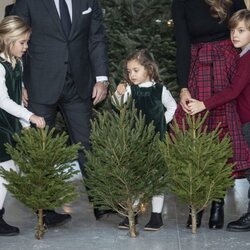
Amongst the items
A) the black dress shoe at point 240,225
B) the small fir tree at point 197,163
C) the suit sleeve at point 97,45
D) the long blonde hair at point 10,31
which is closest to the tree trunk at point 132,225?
the small fir tree at point 197,163

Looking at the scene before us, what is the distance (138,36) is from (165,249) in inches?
108

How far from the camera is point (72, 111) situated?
6328 mm

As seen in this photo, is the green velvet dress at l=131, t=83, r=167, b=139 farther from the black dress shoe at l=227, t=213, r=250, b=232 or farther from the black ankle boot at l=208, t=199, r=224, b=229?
the black dress shoe at l=227, t=213, r=250, b=232

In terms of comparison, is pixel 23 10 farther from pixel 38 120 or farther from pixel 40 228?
pixel 40 228

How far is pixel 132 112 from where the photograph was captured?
5.71 m

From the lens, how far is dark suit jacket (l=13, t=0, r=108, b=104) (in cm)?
603

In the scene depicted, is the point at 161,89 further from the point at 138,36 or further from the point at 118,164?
the point at 138,36

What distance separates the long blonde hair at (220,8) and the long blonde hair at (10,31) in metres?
1.42

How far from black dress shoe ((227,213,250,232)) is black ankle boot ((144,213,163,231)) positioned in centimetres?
54

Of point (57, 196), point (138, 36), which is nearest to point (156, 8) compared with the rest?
point (138, 36)

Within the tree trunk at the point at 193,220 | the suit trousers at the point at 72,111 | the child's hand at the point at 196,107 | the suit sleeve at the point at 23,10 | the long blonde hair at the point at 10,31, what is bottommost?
the tree trunk at the point at 193,220

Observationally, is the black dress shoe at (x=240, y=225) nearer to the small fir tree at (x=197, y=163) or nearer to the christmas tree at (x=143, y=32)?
the small fir tree at (x=197, y=163)

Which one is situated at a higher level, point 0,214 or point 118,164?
point 118,164

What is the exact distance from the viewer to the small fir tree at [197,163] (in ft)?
18.3
